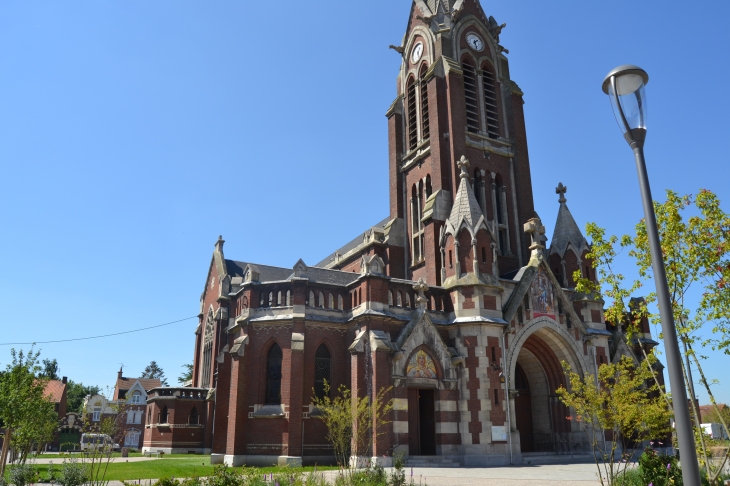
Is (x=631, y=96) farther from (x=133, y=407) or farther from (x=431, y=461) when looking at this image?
(x=133, y=407)

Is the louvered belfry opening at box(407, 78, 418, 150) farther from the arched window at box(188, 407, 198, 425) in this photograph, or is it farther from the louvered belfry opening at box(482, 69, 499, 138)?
the arched window at box(188, 407, 198, 425)

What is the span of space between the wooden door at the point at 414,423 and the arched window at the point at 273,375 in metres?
6.35

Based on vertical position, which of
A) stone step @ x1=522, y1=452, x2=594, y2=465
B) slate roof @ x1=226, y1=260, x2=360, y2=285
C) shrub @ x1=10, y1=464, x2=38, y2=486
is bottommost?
stone step @ x1=522, y1=452, x2=594, y2=465

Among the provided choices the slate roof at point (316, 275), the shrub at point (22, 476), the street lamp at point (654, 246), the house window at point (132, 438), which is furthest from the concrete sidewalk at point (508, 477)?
the house window at point (132, 438)

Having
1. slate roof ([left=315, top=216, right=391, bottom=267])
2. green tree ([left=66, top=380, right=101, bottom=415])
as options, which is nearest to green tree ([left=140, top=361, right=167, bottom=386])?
green tree ([left=66, top=380, right=101, bottom=415])

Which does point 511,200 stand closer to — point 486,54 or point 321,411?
point 486,54

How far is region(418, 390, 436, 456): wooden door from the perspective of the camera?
27.7 m

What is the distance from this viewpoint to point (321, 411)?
2714 cm

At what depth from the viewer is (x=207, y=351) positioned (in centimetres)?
4444

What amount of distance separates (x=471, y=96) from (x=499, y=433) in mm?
22856

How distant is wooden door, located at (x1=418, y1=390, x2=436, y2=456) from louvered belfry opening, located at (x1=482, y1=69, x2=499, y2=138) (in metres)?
19.4

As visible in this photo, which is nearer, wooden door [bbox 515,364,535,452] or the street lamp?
the street lamp

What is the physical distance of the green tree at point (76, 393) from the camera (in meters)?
94.3

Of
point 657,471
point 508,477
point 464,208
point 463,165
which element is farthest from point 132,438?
point 657,471
